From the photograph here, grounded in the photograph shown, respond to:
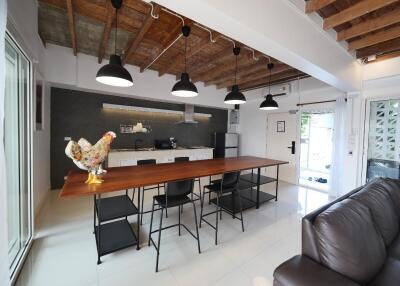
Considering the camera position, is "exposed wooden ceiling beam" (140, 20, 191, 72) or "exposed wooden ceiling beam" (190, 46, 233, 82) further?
"exposed wooden ceiling beam" (190, 46, 233, 82)

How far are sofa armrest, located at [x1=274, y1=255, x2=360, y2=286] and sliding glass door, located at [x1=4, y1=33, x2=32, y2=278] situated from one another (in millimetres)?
2316

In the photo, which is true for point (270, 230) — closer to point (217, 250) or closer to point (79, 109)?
point (217, 250)

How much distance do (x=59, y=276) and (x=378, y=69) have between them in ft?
18.7

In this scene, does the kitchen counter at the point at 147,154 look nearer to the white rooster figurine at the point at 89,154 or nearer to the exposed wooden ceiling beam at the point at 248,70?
the exposed wooden ceiling beam at the point at 248,70

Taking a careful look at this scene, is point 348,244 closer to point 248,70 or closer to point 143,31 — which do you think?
point 143,31

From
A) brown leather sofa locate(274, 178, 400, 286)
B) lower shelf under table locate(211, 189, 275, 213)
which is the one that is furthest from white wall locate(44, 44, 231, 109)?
brown leather sofa locate(274, 178, 400, 286)

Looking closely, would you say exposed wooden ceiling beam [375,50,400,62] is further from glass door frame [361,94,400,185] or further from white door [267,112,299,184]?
white door [267,112,299,184]

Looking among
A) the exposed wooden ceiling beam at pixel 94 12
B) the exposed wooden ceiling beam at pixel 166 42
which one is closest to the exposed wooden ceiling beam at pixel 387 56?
the exposed wooden ceiling beam at pixel 166 42

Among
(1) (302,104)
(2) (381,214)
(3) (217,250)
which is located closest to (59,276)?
(3) (217,250)

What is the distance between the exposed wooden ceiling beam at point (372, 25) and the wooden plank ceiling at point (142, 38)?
1.11 meters

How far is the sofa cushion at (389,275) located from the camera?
119 centimetres

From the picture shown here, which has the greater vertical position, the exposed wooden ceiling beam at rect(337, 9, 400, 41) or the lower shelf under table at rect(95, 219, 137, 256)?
the exposed wooden ceiling beam at rect(337, 9, 400, 41)

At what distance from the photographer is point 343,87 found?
137 inches

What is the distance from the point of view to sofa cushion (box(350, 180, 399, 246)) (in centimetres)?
159
